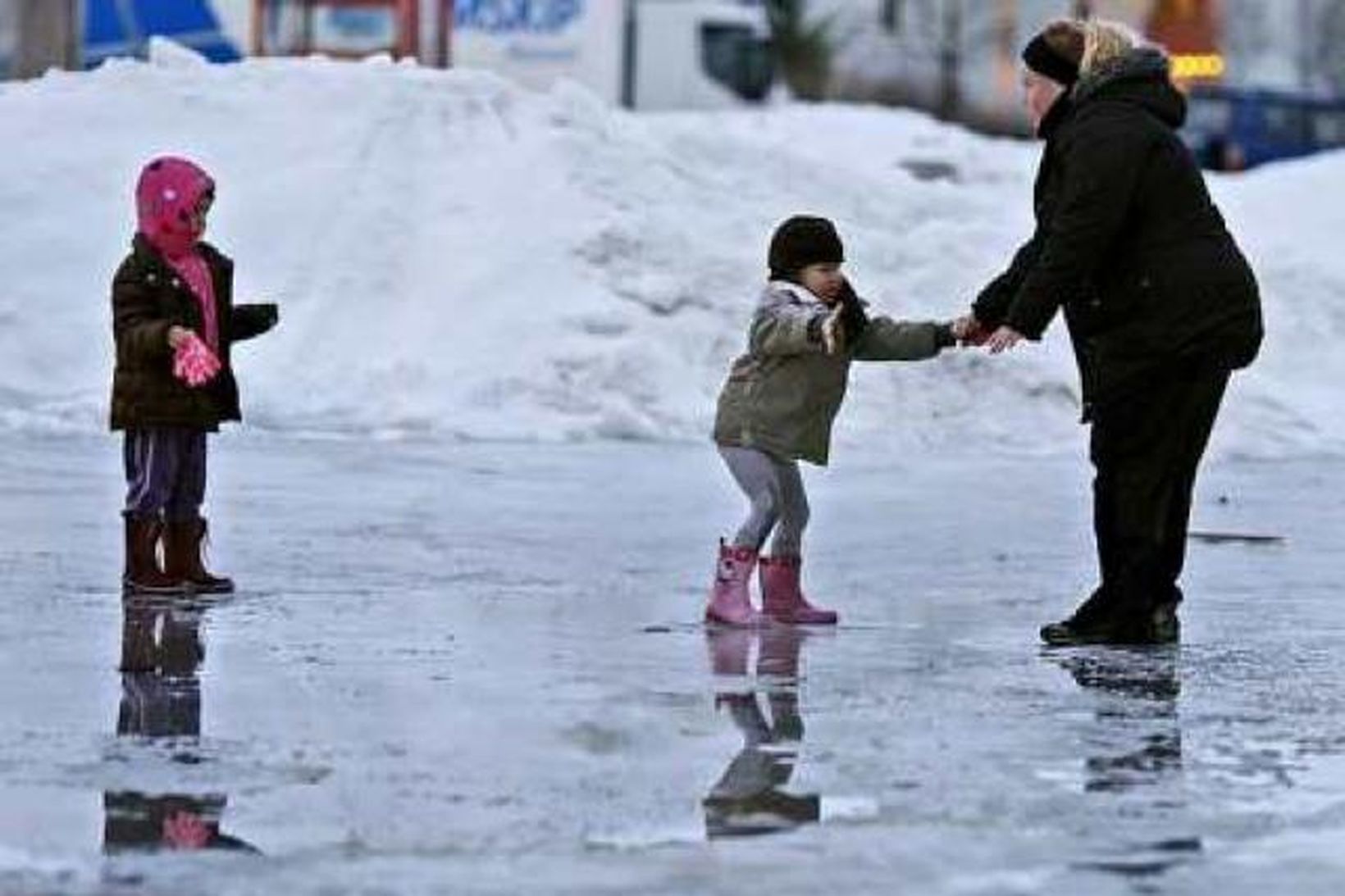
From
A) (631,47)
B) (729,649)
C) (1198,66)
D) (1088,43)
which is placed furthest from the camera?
(1198,66)

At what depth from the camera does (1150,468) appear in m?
A: 10.7

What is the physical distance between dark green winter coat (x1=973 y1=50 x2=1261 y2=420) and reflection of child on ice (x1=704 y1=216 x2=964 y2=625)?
436 mm

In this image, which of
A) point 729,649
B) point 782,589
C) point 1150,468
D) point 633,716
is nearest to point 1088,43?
point 1150,468

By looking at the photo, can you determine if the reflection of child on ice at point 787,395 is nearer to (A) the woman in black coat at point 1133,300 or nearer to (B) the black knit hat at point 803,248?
(B) the black knit hat at point 803,248

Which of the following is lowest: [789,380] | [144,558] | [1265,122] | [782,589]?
[1265,122]

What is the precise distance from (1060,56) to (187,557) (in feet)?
10.0

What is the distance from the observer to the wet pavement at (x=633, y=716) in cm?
732

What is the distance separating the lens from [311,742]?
862 cm

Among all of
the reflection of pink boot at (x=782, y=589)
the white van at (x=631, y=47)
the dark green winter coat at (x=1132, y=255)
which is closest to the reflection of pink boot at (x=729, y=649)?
the reflection of pink boot at (x=782, y=589)

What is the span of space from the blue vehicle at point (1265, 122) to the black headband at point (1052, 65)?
45.5m

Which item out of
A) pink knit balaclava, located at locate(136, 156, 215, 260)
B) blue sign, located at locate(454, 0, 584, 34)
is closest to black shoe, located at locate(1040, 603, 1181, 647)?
pink knit balaclava, located at locate(136, 156, 215, 260)

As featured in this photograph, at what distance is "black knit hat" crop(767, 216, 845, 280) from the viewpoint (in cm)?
1116

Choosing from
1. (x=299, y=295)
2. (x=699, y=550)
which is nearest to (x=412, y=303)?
(x=299, y=295)

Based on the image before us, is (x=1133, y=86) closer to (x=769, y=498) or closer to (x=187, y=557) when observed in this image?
(x=769, y=498)
